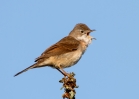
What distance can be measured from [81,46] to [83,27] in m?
0.84

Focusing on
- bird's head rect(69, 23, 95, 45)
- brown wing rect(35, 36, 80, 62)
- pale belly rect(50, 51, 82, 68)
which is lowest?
pale belly rect(50, 51, 82, 68)

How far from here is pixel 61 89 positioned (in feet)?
13.1

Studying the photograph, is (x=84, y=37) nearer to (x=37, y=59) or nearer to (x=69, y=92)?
(x=37, y=59)

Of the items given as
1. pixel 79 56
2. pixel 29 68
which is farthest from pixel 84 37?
pixel 29 68

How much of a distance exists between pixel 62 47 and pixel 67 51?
0.22 metres

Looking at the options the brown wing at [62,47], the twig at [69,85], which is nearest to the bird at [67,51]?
the brown wing at [62,47]

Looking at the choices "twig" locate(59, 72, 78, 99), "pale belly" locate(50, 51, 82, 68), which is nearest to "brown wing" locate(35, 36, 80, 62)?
"pale belly" locate(50, 51, 82, 68)

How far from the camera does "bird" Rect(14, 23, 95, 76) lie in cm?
751

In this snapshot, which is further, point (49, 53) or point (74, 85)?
point (49, 53)

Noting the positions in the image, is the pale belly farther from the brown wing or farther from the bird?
the brown wing

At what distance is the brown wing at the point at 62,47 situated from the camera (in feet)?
25.0

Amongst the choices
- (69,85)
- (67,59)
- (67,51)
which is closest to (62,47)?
(67,51)

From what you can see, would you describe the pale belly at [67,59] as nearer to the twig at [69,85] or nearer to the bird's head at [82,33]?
the bird's head at [82,33]

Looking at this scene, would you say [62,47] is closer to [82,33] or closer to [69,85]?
[82,33]
